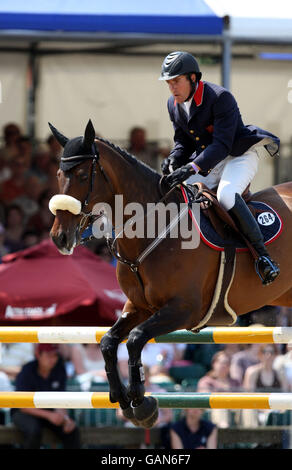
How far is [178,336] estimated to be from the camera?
5.61m

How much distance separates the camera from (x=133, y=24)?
10.1m

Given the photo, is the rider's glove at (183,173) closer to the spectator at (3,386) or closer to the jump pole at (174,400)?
the jump pole at (174,400)

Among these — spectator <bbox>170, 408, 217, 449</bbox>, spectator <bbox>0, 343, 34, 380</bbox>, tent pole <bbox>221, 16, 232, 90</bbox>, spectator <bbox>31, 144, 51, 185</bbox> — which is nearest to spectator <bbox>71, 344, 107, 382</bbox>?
spectator <bbox>0, 343, 34, 380</bbox>

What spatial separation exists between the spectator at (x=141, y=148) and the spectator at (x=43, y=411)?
431 centimetres

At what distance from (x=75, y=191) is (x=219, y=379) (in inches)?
165

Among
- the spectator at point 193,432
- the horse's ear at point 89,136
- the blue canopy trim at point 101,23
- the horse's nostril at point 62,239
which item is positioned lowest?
the spectator at point 193,432

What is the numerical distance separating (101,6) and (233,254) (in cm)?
570

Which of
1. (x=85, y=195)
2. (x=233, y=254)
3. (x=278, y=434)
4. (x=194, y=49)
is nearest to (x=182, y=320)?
(x=233, y=254)

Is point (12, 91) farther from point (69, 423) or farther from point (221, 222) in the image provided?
point (221, 222)

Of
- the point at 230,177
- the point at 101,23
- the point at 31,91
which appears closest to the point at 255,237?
the point at 230,177

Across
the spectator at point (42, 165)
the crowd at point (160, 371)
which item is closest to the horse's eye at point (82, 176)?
the crowd at point (160, 371)

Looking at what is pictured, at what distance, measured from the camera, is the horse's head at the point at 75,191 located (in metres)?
4.82

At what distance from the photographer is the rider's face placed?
528 centimetres

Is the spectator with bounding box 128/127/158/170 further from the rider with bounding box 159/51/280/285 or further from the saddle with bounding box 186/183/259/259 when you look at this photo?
the saddle with bounding box 186/183/259/259
